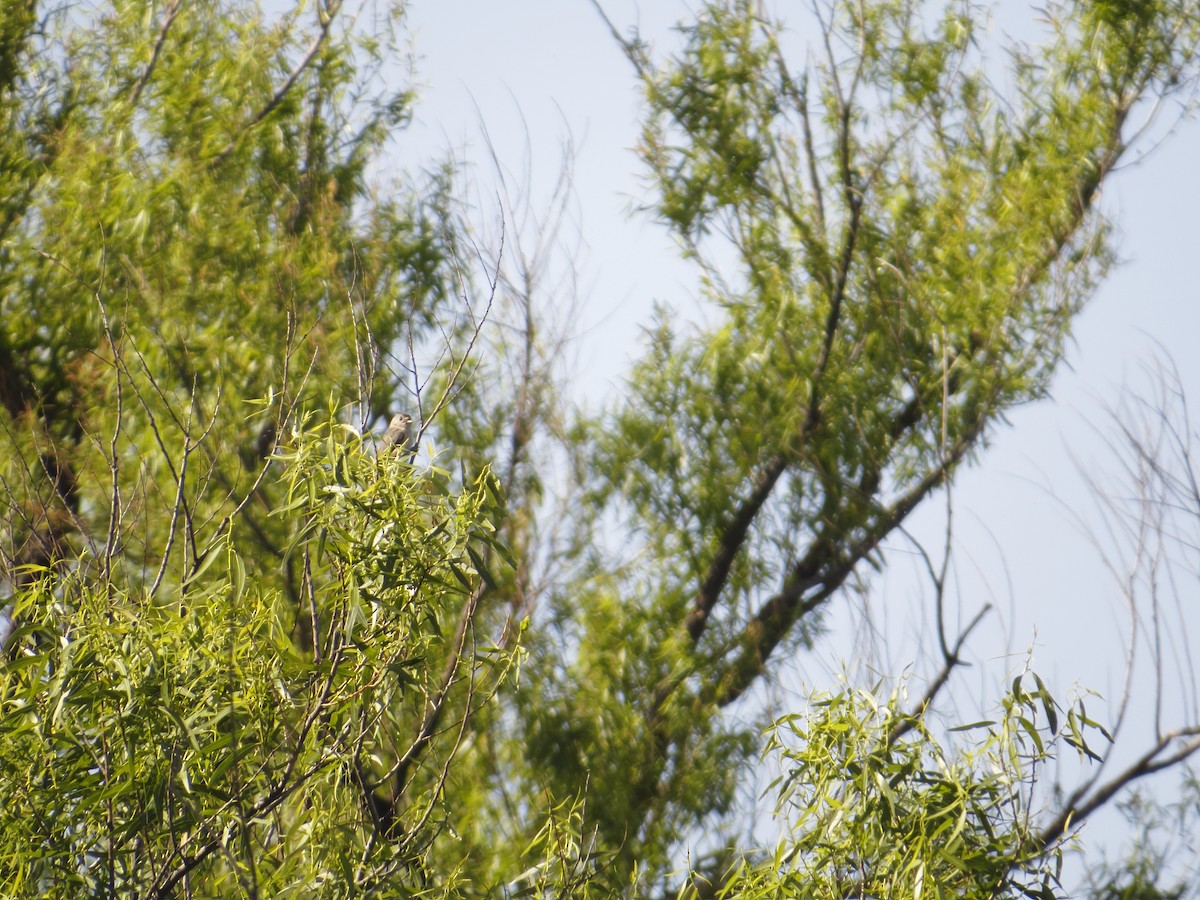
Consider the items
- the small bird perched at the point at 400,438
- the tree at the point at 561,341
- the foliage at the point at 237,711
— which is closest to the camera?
the foliage at the point at 237,711

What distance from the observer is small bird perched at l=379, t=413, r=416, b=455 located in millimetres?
3010

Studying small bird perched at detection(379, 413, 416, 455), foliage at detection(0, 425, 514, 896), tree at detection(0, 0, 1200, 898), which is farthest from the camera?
tree at detection(0, 0, 1200, 898)

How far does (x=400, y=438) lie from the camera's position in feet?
12.1

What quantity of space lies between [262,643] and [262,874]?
502 mm

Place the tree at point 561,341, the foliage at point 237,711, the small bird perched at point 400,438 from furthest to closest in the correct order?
the tree at point 561,341 < the small bird perched at point 400,438 < the foliage at point 237,711

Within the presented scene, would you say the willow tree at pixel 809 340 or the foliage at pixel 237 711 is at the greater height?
the willow tree at pixel 809 340

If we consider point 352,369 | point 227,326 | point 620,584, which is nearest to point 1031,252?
point 620,584

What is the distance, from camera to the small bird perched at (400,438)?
3.01 metres

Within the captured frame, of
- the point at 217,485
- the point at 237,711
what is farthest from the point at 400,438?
the point at 217,485

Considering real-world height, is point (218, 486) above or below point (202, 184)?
below

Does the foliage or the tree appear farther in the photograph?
the tree

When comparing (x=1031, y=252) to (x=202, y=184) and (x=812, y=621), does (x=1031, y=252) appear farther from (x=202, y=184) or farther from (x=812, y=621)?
(x=202, y=184)

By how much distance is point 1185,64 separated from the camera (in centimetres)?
604

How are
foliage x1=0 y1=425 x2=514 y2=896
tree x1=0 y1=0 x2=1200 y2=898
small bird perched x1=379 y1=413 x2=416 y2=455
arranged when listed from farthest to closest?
tree x1=0 y1=0 x2=1200 y2=898 < small bird perched x1=379 y1=413 x2=416 y2=455 < foliage x1=0 y1=425 x2=514 y2=896
